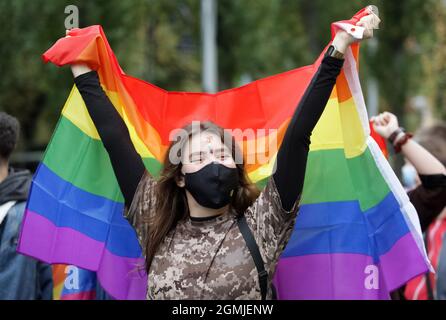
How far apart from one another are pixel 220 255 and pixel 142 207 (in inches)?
18.5

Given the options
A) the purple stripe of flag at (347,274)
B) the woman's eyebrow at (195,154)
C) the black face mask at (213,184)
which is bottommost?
the purple stripe of flag at (347,274)

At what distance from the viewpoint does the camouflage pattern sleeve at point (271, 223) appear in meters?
3.27

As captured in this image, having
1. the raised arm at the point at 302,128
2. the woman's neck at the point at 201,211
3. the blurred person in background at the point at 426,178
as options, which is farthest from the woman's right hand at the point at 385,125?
the woman's neck at the point at 201,211

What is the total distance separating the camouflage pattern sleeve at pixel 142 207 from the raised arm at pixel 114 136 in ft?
0.12

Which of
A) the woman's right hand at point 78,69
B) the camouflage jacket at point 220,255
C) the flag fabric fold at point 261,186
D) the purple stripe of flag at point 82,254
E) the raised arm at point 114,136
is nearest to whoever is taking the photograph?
the camouflage jacket at point 220,255

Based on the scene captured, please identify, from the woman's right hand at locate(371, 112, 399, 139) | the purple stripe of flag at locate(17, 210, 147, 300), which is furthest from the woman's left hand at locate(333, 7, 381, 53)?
the purple stripe of flag at locate(17, 210, 147, 300)

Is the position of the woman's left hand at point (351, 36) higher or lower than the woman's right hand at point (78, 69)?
higher

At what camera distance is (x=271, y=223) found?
10.8ft

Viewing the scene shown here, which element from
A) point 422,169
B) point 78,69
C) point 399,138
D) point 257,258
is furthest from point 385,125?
point 78,69

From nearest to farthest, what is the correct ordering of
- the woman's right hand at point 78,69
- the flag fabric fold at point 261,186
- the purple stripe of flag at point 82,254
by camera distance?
the woman's right hand at point 78,69 < the flag fabric fold at point 261,186 < the purple stripe of flag at point 82,254

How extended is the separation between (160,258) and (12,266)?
1.48 m

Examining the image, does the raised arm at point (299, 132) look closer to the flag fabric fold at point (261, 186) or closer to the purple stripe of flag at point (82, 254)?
the flag fabric fold at point (261, 186)

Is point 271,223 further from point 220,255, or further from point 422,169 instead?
point 422,169

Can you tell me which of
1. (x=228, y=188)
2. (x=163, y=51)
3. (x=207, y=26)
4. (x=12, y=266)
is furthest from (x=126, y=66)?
(x=228, y=188)
